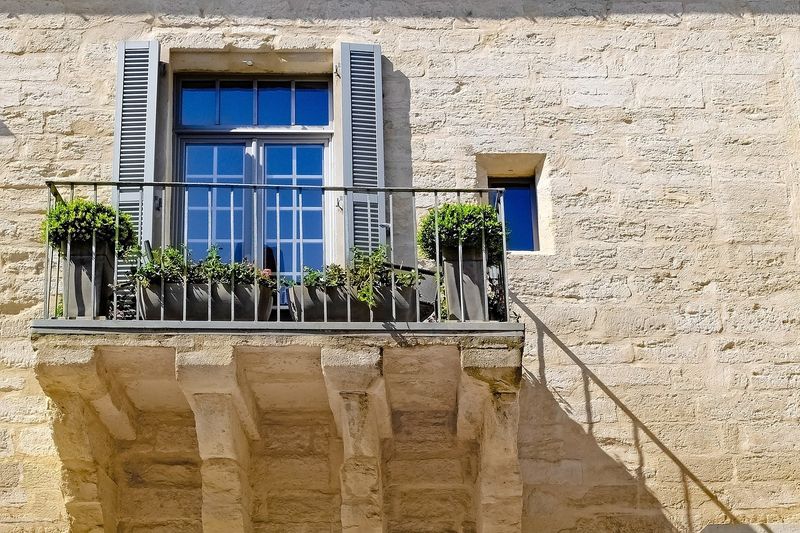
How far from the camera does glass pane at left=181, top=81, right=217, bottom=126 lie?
29.4ft

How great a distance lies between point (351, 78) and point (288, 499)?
2735mm

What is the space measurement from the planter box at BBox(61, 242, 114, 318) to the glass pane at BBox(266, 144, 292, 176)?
1662 mm

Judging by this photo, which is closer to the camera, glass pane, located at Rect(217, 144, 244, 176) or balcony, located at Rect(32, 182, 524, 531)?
balcony, located at Rect(32, 182, 524, 531)

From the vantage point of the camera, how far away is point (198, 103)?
9.04m

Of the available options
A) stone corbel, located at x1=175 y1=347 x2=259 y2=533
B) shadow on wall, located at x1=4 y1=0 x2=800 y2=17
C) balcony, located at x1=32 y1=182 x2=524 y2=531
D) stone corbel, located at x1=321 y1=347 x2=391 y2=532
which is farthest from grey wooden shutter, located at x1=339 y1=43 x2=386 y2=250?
stone corbel, located at x1=175 y1=347 x2=259 y2=533

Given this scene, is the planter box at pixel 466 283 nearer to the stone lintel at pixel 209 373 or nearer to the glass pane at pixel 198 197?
the stone lintel at pixel 209 373

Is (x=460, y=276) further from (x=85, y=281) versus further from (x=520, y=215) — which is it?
(x=85, y=281)

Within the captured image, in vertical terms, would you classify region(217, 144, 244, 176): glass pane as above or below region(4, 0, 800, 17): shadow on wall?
below

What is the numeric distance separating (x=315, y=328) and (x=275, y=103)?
7.82ft

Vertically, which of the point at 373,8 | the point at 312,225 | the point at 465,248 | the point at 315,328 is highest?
the point at 373,8

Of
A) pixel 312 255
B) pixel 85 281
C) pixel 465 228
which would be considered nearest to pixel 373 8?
pixel 312 255

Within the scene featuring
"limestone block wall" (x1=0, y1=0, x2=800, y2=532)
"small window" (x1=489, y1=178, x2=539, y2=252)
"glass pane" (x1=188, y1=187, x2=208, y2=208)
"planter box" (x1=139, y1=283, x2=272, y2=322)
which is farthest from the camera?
"small window" (x1=489, y1=178, x2=539, y2=252)

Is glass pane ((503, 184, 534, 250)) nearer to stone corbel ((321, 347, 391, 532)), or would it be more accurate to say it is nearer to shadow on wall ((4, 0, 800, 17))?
shadow on wall ((4, 0, 800, 17))

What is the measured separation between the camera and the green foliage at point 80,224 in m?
7.30
